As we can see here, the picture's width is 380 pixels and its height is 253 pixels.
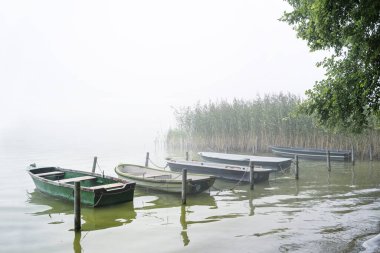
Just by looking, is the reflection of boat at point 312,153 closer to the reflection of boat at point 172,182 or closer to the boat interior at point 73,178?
the reflection of boat at point 172,182

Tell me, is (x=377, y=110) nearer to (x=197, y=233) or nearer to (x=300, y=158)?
(x=197, y=233)

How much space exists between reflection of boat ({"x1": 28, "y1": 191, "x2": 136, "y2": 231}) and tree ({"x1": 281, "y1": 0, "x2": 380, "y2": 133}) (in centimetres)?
746

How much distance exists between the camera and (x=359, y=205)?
11.8m

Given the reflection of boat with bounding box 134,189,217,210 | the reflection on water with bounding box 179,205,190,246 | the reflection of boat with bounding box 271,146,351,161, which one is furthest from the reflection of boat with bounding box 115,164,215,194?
the reflection of boat with bounding box 271,146,351,161

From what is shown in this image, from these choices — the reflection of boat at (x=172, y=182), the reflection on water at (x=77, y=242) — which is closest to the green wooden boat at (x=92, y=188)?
the reflection of boat at (x=172, y=182)

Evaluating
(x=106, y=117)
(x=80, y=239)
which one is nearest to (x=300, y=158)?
(x=80, y=239)

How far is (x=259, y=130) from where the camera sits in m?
29.7

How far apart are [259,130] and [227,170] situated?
13079 millimetres

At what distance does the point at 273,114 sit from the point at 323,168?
7803 mm

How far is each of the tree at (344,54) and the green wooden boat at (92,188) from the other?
7415mm

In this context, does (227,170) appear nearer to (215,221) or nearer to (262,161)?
(262,161)

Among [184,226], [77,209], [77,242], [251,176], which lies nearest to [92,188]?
[77,209]

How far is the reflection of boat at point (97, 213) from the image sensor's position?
410 inches

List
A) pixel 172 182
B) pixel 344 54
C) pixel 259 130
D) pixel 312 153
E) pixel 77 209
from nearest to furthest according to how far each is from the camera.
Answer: pixel 77 209 < pixel 344 54 < pixel 172 182 < pixel 312 153 < pixel 259 130
